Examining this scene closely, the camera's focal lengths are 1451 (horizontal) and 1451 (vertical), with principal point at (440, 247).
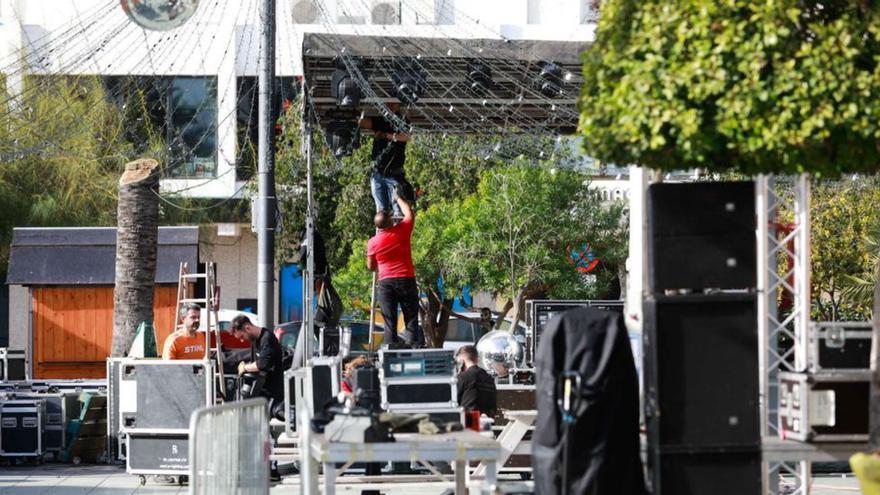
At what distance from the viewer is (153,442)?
15867 mm

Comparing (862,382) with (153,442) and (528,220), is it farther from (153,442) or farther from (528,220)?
(528,220)

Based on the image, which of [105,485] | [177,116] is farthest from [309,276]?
[177,116]

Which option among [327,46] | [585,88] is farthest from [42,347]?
[585,88]

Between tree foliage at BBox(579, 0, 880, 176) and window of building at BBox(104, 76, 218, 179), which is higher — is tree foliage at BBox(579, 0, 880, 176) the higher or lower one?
the lower one

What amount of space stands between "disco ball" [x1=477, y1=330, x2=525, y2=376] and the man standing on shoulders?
3.96 m

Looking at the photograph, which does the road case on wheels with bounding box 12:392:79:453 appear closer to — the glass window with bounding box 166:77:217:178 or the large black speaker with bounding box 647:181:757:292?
the large black speaker with bounding box 647:181:757:292

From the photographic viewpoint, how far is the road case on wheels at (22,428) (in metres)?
18.2

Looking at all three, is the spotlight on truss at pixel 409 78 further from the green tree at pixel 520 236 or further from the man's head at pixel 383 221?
the green tree at pixel 520 236

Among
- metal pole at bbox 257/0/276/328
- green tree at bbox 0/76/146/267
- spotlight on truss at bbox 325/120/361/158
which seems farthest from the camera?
green tree at bbox 0/76/146/267

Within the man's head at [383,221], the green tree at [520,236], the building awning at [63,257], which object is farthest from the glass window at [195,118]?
the man's head at [383,221]

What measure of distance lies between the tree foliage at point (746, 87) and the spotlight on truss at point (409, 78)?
318 inches

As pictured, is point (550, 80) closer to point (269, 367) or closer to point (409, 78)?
point (409, 78)

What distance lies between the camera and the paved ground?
15.1 meters

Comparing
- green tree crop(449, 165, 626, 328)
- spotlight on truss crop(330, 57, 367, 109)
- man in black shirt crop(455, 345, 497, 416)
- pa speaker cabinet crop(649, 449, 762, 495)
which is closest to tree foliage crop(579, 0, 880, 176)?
pa speaker cabinet crop(649, 449, 762, 495)
